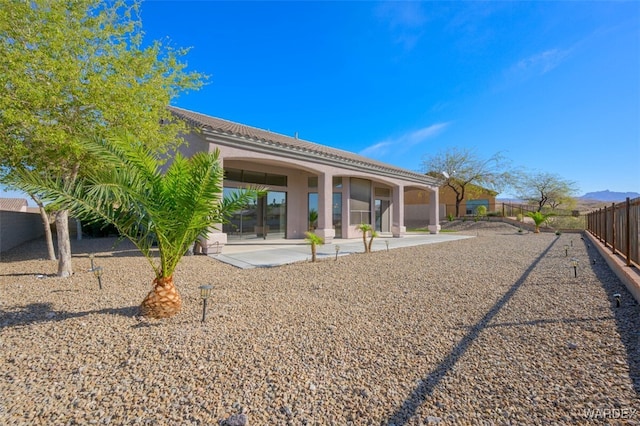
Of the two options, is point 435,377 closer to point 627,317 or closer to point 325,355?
point 325,355

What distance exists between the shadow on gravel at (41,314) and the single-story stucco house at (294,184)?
5.45 meters

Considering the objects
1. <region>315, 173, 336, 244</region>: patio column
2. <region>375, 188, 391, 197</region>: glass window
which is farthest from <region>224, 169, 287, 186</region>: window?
<region>375, 188, 391, 197</region>: glass window

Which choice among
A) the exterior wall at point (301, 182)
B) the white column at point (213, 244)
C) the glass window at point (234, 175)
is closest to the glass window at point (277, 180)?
the exterior wall at point (301, 182)

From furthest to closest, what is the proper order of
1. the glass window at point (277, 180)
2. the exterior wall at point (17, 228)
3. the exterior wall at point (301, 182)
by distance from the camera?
the glass window at point (277, 180) → the exterior wall at point (17, 228) → the exterior wall at point (301, 182)

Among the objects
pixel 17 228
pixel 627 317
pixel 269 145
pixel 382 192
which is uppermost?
pixel 269 145

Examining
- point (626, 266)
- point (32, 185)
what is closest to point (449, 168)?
point (626, 266)

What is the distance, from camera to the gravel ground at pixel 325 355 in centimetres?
244

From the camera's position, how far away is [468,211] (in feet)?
118

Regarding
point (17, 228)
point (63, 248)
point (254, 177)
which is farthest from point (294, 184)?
point (17, 228)

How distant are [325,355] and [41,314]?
4596 millimetres

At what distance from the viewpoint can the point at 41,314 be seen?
4.52 m

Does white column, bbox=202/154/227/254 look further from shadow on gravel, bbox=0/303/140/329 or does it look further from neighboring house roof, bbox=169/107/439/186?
shadow on gravel, bbox=0/303/140/329

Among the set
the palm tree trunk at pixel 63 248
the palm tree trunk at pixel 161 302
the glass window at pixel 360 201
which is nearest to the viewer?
the palm tree trunk at pixel 161 302

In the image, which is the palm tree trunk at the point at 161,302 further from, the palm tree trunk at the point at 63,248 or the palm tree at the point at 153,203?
the palm tree trunk at the point at 63,248
